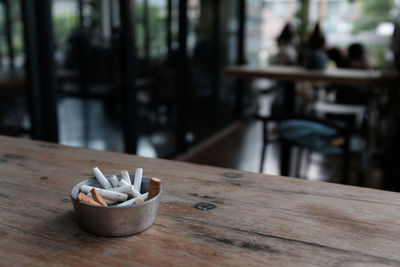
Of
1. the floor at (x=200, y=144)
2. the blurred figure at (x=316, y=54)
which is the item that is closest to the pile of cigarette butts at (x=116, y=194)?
the floor at (x=200, y=144)

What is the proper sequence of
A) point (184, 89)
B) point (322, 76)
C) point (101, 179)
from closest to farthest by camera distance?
point (101, 179), point (322, 76), point (184, 89)

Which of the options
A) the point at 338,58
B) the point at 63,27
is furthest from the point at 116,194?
the point at 338,58

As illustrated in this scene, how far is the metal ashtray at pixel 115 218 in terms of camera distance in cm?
79

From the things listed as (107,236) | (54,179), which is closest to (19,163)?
(54,179)

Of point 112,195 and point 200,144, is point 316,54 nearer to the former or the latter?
point 200,144

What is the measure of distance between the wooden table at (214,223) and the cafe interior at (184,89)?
4.02 ft

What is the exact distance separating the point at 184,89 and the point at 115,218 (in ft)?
11.2

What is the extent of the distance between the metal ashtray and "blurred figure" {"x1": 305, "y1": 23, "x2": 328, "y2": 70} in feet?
10.5

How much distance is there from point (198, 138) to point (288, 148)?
1777 mm

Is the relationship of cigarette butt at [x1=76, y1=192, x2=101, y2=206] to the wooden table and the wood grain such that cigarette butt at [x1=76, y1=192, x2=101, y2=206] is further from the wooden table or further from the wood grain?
the wood grain

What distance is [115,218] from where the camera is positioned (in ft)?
2.60

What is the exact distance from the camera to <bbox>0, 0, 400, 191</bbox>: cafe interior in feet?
7.80

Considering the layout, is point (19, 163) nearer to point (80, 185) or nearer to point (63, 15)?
point (80, 185)

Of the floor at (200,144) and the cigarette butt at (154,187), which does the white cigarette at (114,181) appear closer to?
the cigarette butt at (154,187)
